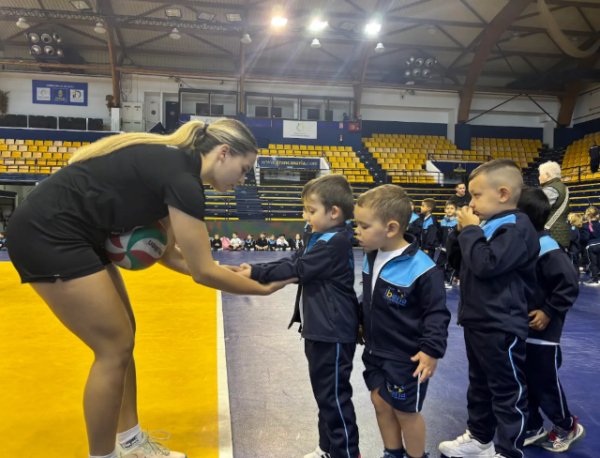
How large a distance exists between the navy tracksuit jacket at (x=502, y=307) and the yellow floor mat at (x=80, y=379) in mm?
1399

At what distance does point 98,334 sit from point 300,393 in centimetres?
153

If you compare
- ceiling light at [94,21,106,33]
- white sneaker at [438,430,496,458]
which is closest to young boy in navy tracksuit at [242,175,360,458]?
white sneaker at [438,430,496,458]

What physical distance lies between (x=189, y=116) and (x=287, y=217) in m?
8.20

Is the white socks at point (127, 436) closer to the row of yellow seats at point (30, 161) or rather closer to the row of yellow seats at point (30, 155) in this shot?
the row of yellow seats at point (30, 161)

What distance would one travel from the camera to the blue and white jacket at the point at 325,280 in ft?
6.84

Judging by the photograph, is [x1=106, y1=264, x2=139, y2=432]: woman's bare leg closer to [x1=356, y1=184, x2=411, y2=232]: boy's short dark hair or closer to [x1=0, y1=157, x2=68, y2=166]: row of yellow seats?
[x1=356, y1=184, x2=411, y2=232]: boy's short dark hair

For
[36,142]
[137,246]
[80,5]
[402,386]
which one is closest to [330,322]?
[402,386]

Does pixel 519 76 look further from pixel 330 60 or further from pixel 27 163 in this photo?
pixel 27 163

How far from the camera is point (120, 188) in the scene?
72.7 inches

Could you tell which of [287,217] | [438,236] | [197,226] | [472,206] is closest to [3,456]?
[197,226]

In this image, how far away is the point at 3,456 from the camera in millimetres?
2166

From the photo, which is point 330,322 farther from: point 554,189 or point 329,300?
point 554,189

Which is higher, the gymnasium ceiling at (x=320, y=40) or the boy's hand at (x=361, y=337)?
the gymnasium ceiling at (x=320, y=40)

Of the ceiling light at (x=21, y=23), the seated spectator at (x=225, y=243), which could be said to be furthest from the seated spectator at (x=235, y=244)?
the ceiling light at (x=21, y=23)
